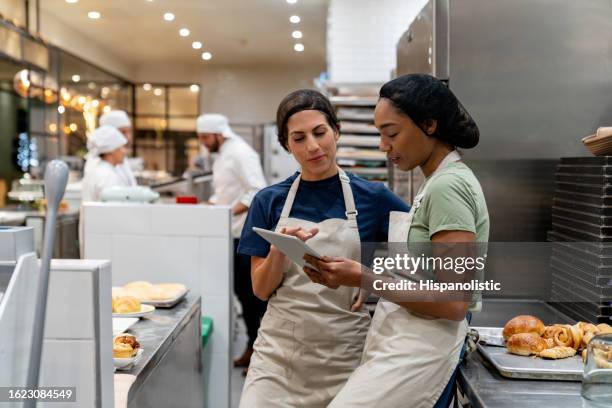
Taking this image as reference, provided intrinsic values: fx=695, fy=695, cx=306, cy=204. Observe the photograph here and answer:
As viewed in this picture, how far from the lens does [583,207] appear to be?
2.04 m

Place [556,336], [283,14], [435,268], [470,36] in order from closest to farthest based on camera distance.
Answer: [435,268] < [556,336] < [470,36] < [283,14]

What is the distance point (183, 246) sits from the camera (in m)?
3.01

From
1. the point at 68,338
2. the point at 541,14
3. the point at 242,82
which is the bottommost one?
the point at 68,338

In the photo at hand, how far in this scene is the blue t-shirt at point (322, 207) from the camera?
1963 mm

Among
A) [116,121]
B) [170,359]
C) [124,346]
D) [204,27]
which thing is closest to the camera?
[124,346]

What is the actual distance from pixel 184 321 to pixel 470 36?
4.43 feet

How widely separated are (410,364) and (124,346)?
73 centimetres

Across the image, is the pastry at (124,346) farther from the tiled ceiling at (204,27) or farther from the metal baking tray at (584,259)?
the tiled ceiling at (204,27)

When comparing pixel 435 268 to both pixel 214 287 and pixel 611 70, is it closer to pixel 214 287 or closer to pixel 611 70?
pixel 611 70

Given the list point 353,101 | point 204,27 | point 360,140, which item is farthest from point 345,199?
point 204,27

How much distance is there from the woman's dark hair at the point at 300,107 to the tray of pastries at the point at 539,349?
2.48 feet

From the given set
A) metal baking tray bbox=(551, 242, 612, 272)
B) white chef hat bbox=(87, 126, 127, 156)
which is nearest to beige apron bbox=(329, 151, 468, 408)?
metal baking tray bbox=(551, 242, 612, 272)

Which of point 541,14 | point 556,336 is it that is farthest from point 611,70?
point 556,336

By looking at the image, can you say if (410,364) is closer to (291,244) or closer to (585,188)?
(291,244)
